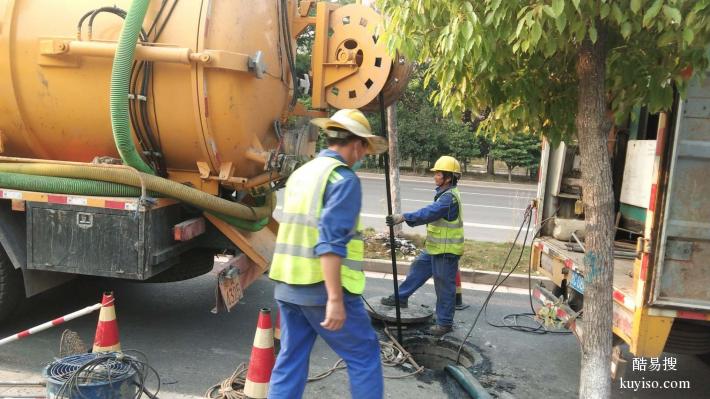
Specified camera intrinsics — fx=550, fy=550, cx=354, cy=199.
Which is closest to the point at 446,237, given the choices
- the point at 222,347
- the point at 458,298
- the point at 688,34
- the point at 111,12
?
the point at 458,298

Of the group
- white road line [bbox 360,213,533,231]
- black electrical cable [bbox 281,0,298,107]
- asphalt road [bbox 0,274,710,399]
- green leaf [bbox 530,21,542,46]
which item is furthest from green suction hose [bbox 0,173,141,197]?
white road line [bbox 360,213,533,231]

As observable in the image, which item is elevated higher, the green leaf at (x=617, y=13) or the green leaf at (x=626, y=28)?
the green leaf at (x=617, y=13)

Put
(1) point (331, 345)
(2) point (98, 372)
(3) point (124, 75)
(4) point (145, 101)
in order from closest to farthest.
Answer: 1. (1) point (331, 345)
2. (2) point (98, 372)
3. (3) point (124, 75)
4. (4) point (145, 101)

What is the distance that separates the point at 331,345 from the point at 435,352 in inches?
77.6

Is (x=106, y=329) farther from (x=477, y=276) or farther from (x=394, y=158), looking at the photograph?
(x=394, y=158)

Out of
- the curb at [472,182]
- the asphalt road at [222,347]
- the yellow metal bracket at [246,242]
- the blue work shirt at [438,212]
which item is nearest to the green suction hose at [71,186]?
the yellow metal bracket at [246,242]

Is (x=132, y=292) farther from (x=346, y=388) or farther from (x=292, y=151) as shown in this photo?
(x=346, y=388)

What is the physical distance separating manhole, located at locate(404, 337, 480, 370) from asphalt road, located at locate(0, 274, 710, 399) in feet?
0.40

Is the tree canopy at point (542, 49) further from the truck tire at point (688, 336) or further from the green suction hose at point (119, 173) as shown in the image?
the green suction hose at point (119, 173)

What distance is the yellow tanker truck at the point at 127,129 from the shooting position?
3.58 metres

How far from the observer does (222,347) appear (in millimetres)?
4055

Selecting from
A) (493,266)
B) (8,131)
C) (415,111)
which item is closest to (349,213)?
(8,131)

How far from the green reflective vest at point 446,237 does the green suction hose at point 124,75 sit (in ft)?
7.92

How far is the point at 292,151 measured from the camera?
4.48 m
